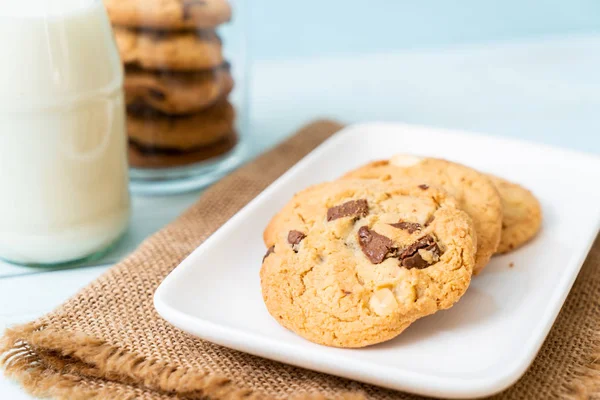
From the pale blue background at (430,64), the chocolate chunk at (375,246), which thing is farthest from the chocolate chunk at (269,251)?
the pale blue background at (430,64)

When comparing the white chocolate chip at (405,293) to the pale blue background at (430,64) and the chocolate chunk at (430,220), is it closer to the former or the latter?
the chocolate chunk at (430,220)

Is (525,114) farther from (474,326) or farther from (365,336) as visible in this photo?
(365,336)

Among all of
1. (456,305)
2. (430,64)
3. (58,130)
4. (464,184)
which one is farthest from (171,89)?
(430,64)

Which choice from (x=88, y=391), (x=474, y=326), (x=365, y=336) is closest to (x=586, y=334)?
(x=474, y=326)

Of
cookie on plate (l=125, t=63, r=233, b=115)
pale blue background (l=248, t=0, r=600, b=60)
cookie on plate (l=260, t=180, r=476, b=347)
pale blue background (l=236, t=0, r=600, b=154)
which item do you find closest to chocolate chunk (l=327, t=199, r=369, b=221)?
cookie on plate (l=260, t=180, r=476, b=347)

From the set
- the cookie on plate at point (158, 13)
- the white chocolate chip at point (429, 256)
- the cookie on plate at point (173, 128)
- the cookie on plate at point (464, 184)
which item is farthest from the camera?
the cookie on plate at point (173, 128)

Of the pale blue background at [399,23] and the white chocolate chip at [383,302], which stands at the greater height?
the pale blue background at [399,23]

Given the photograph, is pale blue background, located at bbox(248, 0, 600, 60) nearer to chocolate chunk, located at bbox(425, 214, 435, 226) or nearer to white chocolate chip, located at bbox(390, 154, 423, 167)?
white chocolate chip, located at bbox(390, 154, 423, 167)
